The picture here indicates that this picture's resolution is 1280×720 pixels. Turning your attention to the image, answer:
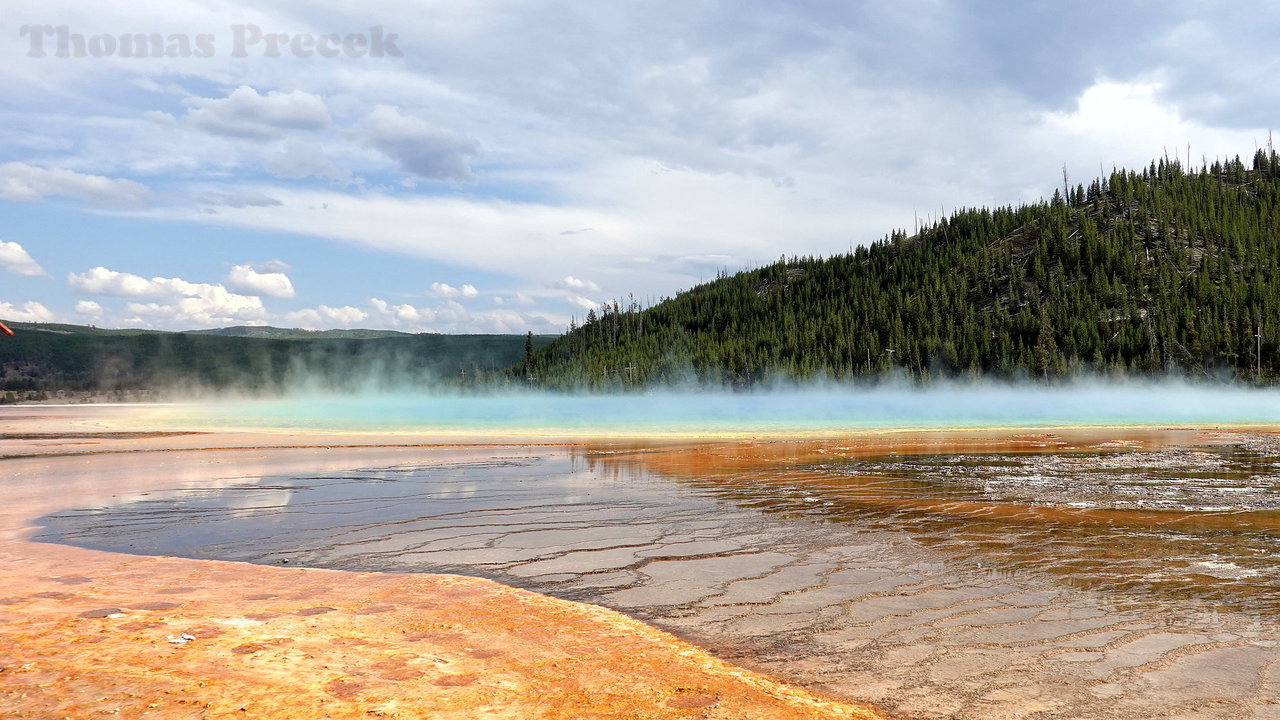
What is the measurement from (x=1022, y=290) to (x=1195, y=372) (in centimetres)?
4656

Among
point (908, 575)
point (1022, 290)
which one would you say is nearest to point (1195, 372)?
point (1022, 290)

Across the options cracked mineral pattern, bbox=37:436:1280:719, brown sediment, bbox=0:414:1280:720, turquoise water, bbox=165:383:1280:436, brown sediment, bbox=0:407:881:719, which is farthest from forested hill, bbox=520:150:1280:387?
brown sediment, bbox=0:407:881:719

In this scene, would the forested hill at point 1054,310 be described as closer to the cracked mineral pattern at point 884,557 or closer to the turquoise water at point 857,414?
the turquoise water at point 857,414

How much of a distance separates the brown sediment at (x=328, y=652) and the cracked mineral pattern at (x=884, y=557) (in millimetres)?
831

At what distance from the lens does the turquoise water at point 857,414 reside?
59.4m

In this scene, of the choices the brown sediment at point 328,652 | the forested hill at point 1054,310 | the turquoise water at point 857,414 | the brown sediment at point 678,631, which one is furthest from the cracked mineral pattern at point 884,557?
the forested hill at point 1054,310

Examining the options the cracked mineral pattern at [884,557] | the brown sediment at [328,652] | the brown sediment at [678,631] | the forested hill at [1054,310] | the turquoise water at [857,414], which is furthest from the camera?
the forested hill at [1054,310]

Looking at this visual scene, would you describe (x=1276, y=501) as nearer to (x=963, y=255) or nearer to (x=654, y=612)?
(x=654, y=612)

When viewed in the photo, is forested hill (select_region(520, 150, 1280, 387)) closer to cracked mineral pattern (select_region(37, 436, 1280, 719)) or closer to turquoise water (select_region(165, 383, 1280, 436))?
turquoise water (select_region(165, 383, 1280, 436))

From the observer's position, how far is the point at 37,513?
57.2ft

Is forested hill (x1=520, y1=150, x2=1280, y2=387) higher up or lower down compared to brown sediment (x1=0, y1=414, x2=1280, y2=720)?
higher up

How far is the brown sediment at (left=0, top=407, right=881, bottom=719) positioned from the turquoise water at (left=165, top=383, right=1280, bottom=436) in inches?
1560

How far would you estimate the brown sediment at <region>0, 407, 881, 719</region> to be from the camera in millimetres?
5961

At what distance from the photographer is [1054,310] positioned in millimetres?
145500
